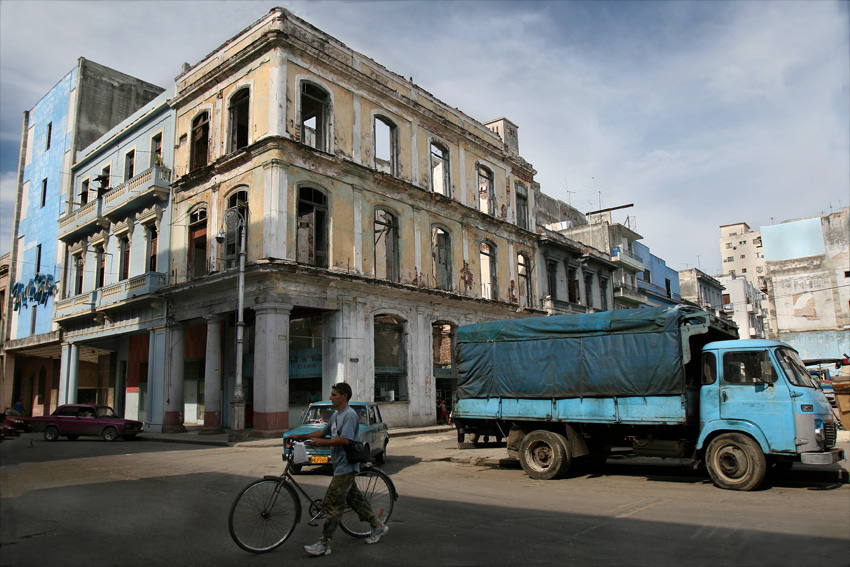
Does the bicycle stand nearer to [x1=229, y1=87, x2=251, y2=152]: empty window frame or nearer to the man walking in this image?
the man walking

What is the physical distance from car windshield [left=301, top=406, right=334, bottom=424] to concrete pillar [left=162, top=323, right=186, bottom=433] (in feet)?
42.8

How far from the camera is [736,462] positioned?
9.46 metres

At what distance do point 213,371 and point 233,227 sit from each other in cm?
561

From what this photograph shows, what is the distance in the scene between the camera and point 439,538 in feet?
21.3

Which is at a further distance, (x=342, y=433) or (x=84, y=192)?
(x=84, y=192)

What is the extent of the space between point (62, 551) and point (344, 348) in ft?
52.4

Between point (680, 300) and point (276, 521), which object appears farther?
point (680, 300)

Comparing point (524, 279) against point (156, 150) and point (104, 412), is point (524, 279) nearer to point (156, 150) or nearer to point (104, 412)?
point (156, 150)

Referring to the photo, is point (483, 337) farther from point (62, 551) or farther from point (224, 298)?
point (224, 298)

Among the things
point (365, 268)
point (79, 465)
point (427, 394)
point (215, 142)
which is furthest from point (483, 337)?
point (215, 142)

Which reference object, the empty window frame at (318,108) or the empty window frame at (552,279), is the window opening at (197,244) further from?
the empty window frame at (552,279)

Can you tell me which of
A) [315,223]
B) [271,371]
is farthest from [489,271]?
[271,371]

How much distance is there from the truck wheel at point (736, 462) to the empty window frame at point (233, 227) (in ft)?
56.4

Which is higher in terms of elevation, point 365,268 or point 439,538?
point 365,268
